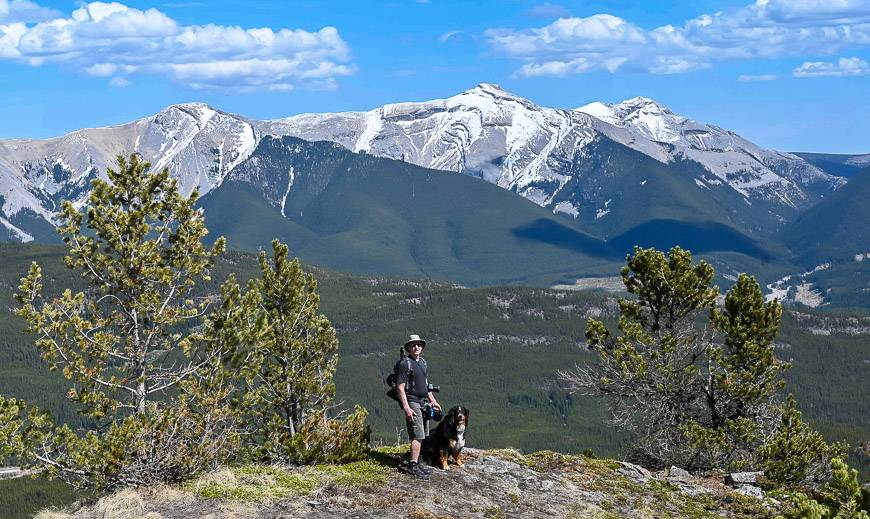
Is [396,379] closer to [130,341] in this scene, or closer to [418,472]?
[418,472]

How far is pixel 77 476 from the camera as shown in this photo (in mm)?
27750

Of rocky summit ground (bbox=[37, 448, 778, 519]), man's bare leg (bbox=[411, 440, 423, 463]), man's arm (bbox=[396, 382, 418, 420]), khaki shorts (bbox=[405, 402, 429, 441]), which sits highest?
man's arm (bbox=[396, 382, 418, 420])

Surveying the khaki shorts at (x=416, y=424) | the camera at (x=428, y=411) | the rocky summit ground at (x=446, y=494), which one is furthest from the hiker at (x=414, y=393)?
the rocky summit ground at (x=446, y=494)

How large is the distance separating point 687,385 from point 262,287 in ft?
68.8

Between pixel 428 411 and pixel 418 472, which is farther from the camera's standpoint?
pixel 428 411

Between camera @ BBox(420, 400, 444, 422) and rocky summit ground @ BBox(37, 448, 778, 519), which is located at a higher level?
camera @ BBox(420, 400, 444, 422)

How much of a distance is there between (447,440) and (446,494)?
2507 mm

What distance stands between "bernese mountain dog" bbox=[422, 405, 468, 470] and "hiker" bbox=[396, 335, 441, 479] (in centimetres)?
83

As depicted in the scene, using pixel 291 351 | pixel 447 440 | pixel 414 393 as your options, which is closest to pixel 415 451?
pixel 447 440

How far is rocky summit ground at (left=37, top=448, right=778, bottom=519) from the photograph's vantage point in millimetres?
26094

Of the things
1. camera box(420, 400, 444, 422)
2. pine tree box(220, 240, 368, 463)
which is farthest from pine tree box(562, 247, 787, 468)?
camera box(420, 400, 444, 422)

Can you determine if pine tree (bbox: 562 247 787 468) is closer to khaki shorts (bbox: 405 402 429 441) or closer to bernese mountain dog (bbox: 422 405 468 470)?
bernese mountain dog (bbox: 422 405 468 470)

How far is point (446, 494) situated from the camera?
28.3 metres

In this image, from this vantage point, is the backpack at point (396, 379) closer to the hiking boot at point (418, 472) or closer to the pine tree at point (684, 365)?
the hiking boot at point (418, 472)
